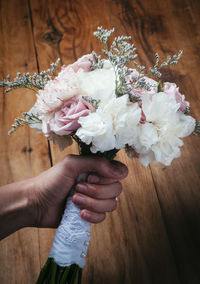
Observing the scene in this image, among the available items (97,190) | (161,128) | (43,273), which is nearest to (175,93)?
(161,128)

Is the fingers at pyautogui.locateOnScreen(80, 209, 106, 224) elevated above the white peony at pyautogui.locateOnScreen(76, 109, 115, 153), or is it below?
below

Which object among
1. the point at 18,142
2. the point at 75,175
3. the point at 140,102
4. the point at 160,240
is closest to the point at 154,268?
the point at 160,240

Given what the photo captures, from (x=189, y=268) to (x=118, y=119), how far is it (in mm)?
514

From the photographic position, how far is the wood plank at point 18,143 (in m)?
0.83

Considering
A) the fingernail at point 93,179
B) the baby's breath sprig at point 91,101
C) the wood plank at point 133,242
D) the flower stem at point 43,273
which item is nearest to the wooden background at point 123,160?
the wood plank at point 133,242

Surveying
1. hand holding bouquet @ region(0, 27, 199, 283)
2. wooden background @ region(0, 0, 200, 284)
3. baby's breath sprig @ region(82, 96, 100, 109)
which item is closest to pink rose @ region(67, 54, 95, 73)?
hand holding bouquet @ region(0, 27, 199, 283)

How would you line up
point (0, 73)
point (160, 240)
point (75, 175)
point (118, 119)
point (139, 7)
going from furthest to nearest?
point (139, 7)
point (0, 73)
point (160, 240)
point (75, 175)
point (118, 119)

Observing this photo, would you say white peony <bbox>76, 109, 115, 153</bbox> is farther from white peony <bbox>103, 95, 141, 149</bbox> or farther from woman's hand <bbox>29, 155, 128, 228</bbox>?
woman's hand <bbox>29, 155, 128, 228</bbox>

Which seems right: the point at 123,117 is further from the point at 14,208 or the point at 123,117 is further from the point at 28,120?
the point at 14,208

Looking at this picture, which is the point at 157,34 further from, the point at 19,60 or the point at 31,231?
the point at 31,231

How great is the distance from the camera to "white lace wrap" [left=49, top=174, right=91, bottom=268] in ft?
2.38

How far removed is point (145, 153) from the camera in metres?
0.62

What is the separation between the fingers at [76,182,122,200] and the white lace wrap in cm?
5

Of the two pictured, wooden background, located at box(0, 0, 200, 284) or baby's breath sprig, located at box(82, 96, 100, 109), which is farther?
wooden background, located at box(0, 0, 200, 284)
